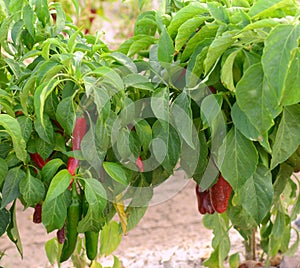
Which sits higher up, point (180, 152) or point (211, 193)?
point (180, 152)

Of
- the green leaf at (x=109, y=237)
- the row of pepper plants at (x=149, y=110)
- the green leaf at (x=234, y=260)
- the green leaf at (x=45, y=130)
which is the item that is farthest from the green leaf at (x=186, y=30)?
the green leaf at (x=234, y=260)

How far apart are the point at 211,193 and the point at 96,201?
267mm

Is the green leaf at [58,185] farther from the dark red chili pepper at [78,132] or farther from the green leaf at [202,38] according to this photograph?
the green leaf at [202,38]

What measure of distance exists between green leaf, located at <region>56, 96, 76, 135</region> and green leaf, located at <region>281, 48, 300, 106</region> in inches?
13.2

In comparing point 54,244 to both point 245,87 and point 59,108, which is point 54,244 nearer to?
point 59,108

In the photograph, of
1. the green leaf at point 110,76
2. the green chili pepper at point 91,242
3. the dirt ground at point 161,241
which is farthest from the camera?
the dirt ground at point 161,241

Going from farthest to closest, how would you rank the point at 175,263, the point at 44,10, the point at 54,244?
1. the point at 175,263
2. the point at 54,244
3. the point at 44,10

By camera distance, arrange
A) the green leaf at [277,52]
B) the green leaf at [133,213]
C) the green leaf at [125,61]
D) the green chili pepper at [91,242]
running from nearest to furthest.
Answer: the green leaf at [277,52] → the green leaf at [125,61] → the green chili pepper at [91,242] → the green leaf at [133,213]

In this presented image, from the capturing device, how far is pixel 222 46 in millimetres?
1049

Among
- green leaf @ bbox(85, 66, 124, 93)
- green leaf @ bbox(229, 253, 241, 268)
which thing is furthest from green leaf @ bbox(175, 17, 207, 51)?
green leaf @ bbox(229, 253, 241, 268)

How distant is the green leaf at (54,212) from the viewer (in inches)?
43.6

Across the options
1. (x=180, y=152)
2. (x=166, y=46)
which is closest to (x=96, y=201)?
(x=180, y=152)

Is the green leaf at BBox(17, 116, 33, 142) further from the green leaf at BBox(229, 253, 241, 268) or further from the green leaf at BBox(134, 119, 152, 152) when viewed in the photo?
the green leaf at BBox(229, 253, 241, 268)

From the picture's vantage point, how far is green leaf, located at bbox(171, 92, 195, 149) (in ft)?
3.60
